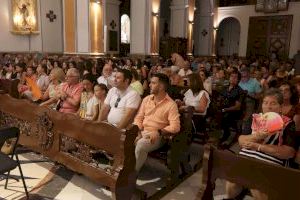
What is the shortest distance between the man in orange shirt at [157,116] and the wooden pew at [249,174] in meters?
1.14

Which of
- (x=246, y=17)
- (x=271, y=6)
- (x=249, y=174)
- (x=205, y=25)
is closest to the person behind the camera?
(x=249, y=174)

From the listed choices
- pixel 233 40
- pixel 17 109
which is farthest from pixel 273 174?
pixel 233 40

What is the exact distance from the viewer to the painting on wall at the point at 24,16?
12.3m

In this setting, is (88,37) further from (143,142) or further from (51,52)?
(143,142)

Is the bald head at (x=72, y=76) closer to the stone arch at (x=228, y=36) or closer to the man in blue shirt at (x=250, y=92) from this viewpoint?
the man in blue shirt at (x=250, y=92)

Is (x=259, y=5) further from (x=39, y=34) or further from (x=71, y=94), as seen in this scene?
(x=71, y=94)

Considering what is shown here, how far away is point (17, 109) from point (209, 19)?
17.0 m

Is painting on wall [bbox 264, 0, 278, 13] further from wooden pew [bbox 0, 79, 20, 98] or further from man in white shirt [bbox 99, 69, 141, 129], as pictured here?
wooden pew [bbox 0, 79, 20, 98]

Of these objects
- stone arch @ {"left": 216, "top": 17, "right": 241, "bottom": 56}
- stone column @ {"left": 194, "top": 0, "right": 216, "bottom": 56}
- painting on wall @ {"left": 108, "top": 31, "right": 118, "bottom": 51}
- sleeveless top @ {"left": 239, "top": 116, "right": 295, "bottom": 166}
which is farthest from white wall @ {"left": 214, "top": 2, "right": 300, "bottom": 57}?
sleeveless top @ {"left": 239, "top": 116, "right": 295, "bottom": 166}

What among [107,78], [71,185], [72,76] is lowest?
[71,185]

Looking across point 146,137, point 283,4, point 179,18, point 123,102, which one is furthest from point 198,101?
point 283,4

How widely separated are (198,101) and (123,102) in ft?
4.47

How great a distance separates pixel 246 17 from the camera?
18.5 meters

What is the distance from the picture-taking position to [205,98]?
458cm
